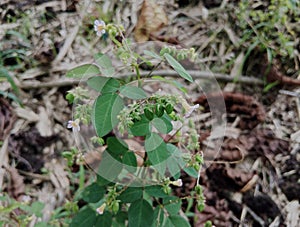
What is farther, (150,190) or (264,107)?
(264,107)

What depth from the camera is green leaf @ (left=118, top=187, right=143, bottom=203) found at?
3.77ft

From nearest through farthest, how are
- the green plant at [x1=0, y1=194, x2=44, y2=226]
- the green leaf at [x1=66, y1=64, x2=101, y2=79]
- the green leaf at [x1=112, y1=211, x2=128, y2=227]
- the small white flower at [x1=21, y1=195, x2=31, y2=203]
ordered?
the green leaf at [x1=66, y1=64, x2=101, y2=79], the green leaf at [x1=112, y1=211, x2=128, y2=227], the green plant at [x1=0, y1=194, x2=44, y2=226], the small white flower at [x1=21, y1=195, x2=31, y2=203]

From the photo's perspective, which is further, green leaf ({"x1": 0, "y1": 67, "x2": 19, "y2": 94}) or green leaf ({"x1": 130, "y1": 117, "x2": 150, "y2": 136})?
green leaf ({"x1": 0, "y1": 67, "x2": 19, "y2": 94})

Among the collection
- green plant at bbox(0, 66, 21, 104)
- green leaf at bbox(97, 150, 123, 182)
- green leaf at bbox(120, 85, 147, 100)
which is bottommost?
green plant at bbox(0, 66, 21, 104)

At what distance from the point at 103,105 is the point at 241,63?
123 cm

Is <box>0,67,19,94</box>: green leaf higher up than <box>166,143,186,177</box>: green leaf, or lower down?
lower down

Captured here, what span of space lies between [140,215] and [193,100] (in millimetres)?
753

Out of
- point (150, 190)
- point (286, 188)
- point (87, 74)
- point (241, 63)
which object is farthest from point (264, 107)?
point (87, 74)

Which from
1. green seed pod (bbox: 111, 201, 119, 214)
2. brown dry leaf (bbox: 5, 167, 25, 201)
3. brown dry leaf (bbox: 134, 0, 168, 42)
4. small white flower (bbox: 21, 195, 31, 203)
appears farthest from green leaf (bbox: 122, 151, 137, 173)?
brown dry leaf (bbox: 134, 0, 168, 42)

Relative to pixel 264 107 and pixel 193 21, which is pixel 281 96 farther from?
pixel 193 21

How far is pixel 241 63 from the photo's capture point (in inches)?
80.8

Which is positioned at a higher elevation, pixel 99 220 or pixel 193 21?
pixel 193 21

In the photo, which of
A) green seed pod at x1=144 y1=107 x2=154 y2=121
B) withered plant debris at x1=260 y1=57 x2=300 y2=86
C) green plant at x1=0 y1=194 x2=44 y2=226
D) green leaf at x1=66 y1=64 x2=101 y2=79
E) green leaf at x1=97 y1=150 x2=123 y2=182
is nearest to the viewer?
green seed pod at x1=144 y1=107 x2=154 y2=121

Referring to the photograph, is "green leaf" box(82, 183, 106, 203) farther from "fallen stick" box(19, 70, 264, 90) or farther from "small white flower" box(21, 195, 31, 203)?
"fallen stick" box(19, 70, 264, 90)
